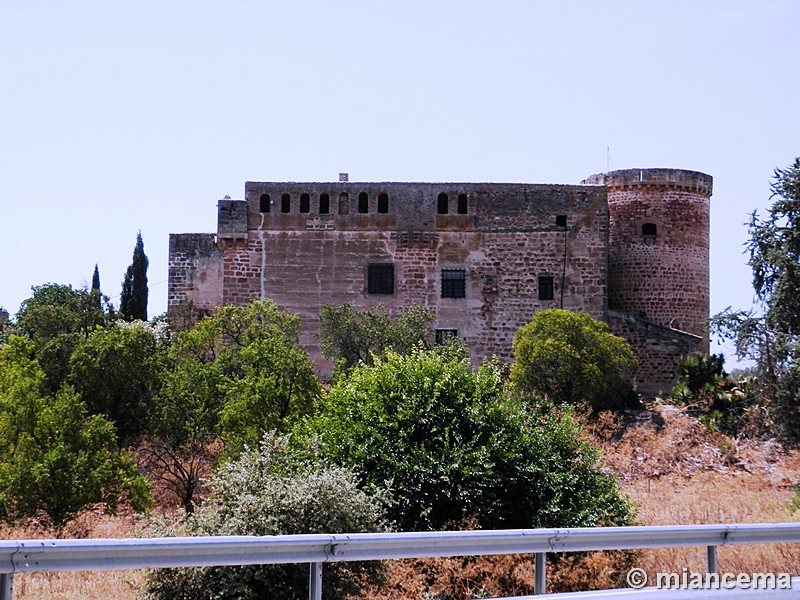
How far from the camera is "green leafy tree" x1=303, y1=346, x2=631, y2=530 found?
41.0 ft

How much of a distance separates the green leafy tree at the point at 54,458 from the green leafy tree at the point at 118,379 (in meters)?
3.00

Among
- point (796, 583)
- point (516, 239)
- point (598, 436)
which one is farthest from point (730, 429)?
point (796, 583)

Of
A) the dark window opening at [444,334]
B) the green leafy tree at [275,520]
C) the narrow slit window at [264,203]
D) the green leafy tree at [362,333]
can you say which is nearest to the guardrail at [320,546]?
the green leafy tree at [275,520]

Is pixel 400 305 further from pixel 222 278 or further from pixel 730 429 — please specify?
pixel 730 429

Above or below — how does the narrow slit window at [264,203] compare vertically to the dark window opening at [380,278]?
above

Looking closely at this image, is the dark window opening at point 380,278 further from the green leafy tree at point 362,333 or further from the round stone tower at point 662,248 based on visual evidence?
the round stone tower at point 662,248

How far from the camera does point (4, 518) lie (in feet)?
69.7

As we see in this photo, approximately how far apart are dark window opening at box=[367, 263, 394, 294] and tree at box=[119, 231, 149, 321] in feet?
Answer: 42.0

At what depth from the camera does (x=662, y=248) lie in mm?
37375

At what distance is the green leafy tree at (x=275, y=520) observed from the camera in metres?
9.33

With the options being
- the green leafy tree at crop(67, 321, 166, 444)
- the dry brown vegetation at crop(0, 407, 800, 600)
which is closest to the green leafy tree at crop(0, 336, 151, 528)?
the dry brown vegetation at crop(0, 407, 800, 600)

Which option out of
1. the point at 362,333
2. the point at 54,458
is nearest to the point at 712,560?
the point at 54,458

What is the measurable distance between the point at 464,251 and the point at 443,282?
4.15 feet

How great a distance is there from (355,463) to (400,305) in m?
24.3
